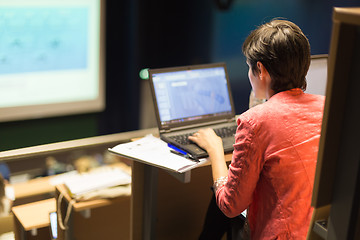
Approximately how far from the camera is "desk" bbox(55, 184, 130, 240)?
1.90 metres

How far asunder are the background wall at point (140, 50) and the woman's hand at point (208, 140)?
4.83 feet

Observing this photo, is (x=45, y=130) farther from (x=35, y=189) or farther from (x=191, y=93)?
(x=191, y=93)

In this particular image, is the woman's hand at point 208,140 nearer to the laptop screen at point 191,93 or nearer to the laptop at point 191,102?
the laptop at point 191,102

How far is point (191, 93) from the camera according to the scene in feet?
6.79

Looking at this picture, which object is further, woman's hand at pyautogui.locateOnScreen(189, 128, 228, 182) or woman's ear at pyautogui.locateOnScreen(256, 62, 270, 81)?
woman's hand at pyautogui.locateOnScreen(189, 128, 228, 182)

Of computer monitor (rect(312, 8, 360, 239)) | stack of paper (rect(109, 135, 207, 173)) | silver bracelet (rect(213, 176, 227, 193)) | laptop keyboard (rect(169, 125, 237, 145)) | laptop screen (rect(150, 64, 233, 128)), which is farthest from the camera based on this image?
laptop screen (rect(150, 64, 233, 128))

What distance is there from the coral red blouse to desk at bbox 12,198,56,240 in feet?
3.32

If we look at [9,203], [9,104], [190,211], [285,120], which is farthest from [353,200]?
[9,104]

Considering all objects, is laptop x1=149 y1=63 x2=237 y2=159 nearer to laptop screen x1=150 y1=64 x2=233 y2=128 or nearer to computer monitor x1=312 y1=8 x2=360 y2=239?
laptop screen x1=150 y1=64 x2=233 y2=128

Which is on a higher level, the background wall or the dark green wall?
the background wall

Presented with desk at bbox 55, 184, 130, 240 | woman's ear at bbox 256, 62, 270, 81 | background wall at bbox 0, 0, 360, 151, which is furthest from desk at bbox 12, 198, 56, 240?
background wall at bbox 0, 0, 360, 151

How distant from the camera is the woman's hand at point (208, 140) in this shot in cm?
172

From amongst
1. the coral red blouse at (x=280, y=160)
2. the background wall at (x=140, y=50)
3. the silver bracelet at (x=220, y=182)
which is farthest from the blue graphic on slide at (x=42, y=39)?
the coral red blouse at (x=280, y=160)

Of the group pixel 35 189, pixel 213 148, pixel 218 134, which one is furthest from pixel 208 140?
pixel 35 189
